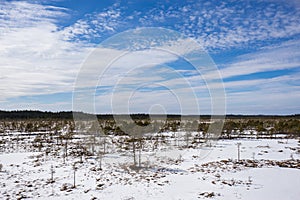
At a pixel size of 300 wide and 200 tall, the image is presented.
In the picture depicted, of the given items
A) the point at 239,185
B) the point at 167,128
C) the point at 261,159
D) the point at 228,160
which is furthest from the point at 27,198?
the point at 167,128

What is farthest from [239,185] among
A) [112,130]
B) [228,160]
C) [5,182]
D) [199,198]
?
[112,130]

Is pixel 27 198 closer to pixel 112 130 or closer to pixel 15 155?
pixel 15 155

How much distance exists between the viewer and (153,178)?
1223 cm

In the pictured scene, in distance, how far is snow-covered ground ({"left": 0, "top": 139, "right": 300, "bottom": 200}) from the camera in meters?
10.1

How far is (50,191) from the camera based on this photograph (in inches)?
414

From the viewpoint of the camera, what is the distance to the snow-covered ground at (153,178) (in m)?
10.1

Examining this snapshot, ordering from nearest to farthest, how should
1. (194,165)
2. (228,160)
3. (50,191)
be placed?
(50,191)
(194,165)
(228,160)

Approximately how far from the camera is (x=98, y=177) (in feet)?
40.9

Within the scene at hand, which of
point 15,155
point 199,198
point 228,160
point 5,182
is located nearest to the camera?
point 199,198

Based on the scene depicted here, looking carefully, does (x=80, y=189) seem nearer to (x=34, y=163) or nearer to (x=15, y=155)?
(x=34, y=163)

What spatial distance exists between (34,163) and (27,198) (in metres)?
6.91

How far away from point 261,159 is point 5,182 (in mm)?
15052

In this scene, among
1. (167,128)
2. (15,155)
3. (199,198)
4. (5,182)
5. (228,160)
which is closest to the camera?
(199,198)

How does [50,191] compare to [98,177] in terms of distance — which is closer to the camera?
[50,191]
